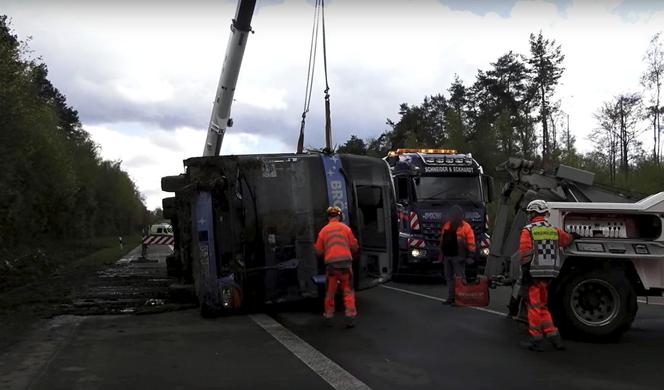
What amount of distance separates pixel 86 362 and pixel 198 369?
142cm

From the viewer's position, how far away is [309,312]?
11.1m

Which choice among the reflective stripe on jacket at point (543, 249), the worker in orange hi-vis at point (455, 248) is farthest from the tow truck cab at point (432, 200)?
the reflective stripe on jacket at point (543, 249)

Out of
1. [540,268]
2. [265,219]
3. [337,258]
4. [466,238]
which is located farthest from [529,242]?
[265,219]

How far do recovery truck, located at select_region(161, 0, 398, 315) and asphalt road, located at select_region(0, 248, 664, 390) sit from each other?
54 centimetres

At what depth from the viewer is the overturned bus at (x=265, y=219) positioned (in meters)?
10.2

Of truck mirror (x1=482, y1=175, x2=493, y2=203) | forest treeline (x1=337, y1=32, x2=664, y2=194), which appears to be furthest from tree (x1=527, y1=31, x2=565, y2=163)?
truck mirror (x1=482, y1=175, x2=493, y2=203)

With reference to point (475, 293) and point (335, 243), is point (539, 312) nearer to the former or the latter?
point (475, 293)

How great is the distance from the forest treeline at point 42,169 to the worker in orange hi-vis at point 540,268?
22.5 m

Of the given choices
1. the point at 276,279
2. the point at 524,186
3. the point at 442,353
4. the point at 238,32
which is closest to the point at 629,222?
the point at 524,186

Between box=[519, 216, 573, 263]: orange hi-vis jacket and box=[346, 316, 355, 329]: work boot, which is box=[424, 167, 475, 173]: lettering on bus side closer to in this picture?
box=[346, 316, 355, 329]: work boot

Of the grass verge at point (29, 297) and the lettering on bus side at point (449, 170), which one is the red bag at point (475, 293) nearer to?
the lettering on bus side at point (449, 170)

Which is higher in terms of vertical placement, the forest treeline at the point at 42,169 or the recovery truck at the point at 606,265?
the forest treeline at the point at 42,169

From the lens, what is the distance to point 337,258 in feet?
30.7

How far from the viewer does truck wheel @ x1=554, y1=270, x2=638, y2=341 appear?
8.27 metres
